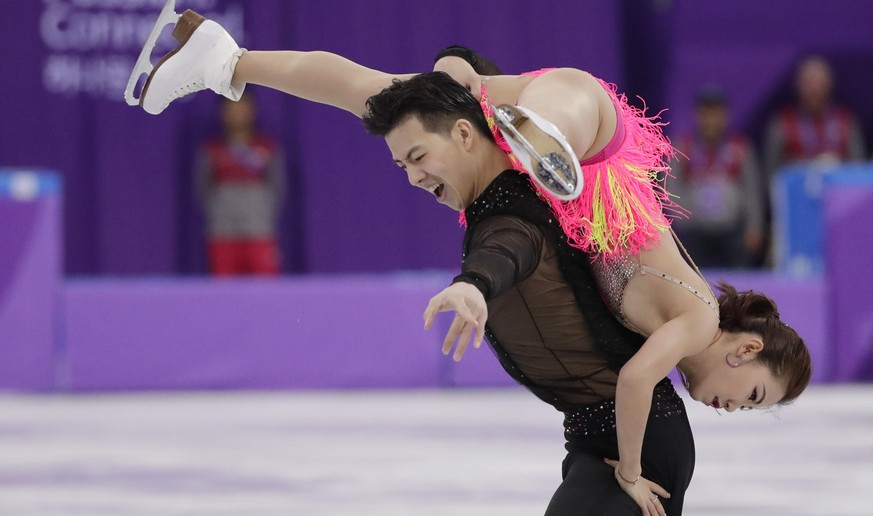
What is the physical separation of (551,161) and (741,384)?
83 cm

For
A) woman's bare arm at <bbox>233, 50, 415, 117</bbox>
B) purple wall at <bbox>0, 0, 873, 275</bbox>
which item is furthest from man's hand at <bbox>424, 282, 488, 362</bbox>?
purple wall at <bbox>0, 0, 873, 275</bbox>

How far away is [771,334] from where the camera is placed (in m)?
2.90

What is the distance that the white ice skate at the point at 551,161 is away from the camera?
7.69 ft

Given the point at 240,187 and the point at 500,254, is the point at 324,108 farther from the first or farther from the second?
the point at 500,254

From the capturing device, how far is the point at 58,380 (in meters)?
7.21

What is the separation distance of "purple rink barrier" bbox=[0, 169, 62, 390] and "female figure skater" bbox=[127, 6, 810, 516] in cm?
446

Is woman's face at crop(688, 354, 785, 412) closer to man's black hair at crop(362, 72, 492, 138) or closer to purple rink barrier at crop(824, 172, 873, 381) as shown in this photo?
man's black hair at crop(362, 72, 492, 138)

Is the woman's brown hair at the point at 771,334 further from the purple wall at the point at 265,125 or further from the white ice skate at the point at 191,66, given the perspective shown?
the purple wall at the point at 265,125

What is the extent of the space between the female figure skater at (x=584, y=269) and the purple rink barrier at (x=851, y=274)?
4.96 m

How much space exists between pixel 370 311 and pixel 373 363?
29cm

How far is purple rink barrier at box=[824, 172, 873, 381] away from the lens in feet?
25.2

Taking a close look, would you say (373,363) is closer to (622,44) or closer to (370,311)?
(370,311)

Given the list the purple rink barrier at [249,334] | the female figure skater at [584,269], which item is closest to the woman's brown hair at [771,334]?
the female figure skater at [584,269]

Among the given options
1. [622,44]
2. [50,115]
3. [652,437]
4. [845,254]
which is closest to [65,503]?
[652,437]
